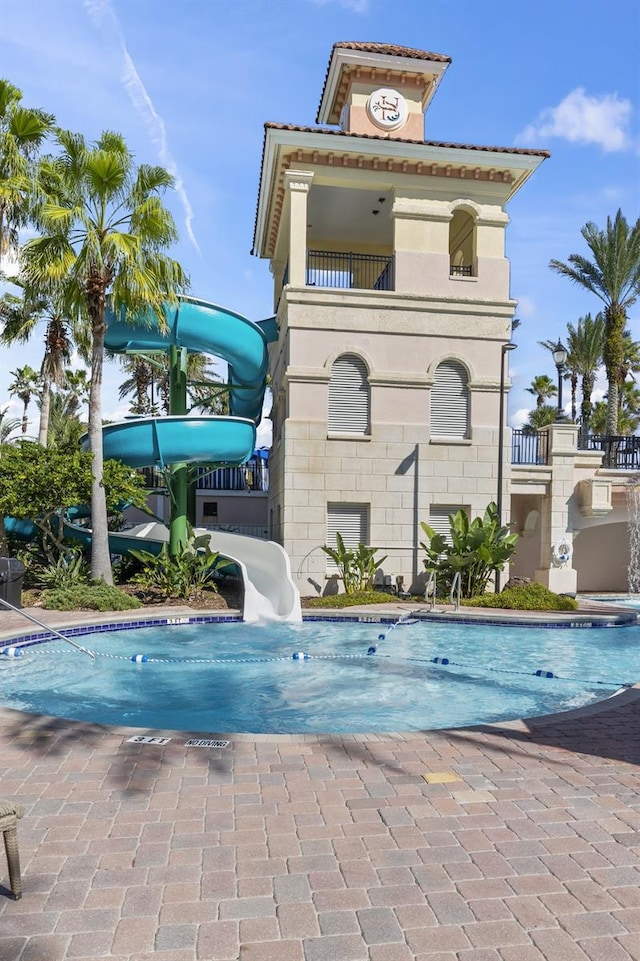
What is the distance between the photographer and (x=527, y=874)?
11.9ft

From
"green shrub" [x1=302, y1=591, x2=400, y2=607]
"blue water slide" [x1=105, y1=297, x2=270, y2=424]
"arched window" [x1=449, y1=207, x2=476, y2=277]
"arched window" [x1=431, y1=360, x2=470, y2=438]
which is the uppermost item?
"arched window" [x1=449, y1=207, x2=476, y2=277]

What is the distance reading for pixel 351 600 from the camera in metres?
15.7

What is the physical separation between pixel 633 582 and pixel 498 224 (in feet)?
42.2

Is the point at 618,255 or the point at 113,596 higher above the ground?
the point at 618,255

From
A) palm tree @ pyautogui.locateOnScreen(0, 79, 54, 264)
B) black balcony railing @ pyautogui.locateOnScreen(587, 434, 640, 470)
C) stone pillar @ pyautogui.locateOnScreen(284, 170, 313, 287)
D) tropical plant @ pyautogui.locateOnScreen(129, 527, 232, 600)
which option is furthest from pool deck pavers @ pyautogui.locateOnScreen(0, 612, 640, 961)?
black balcony railing @ pyautogui.locateOnScreen(587, 434, 640, 470)

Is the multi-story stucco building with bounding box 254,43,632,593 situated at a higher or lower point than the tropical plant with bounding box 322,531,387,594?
higher

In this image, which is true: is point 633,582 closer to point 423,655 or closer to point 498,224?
point 498,224

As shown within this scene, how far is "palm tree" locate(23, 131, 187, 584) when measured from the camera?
14.1 meters

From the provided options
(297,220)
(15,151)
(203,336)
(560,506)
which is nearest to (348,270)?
(297,220)

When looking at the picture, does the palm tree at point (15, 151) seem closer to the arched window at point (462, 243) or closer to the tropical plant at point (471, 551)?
the arched window at point (462, 243)

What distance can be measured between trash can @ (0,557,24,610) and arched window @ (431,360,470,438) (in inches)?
427

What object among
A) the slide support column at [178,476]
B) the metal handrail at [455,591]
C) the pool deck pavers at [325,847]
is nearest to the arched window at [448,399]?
the metal handrail at [455,591]

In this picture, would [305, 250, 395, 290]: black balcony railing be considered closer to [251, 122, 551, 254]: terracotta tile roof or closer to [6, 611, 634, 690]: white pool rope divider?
[251, 122, 551, 254]: terracotta tile roof

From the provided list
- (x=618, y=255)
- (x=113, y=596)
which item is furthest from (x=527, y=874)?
(x=618, y=255)
